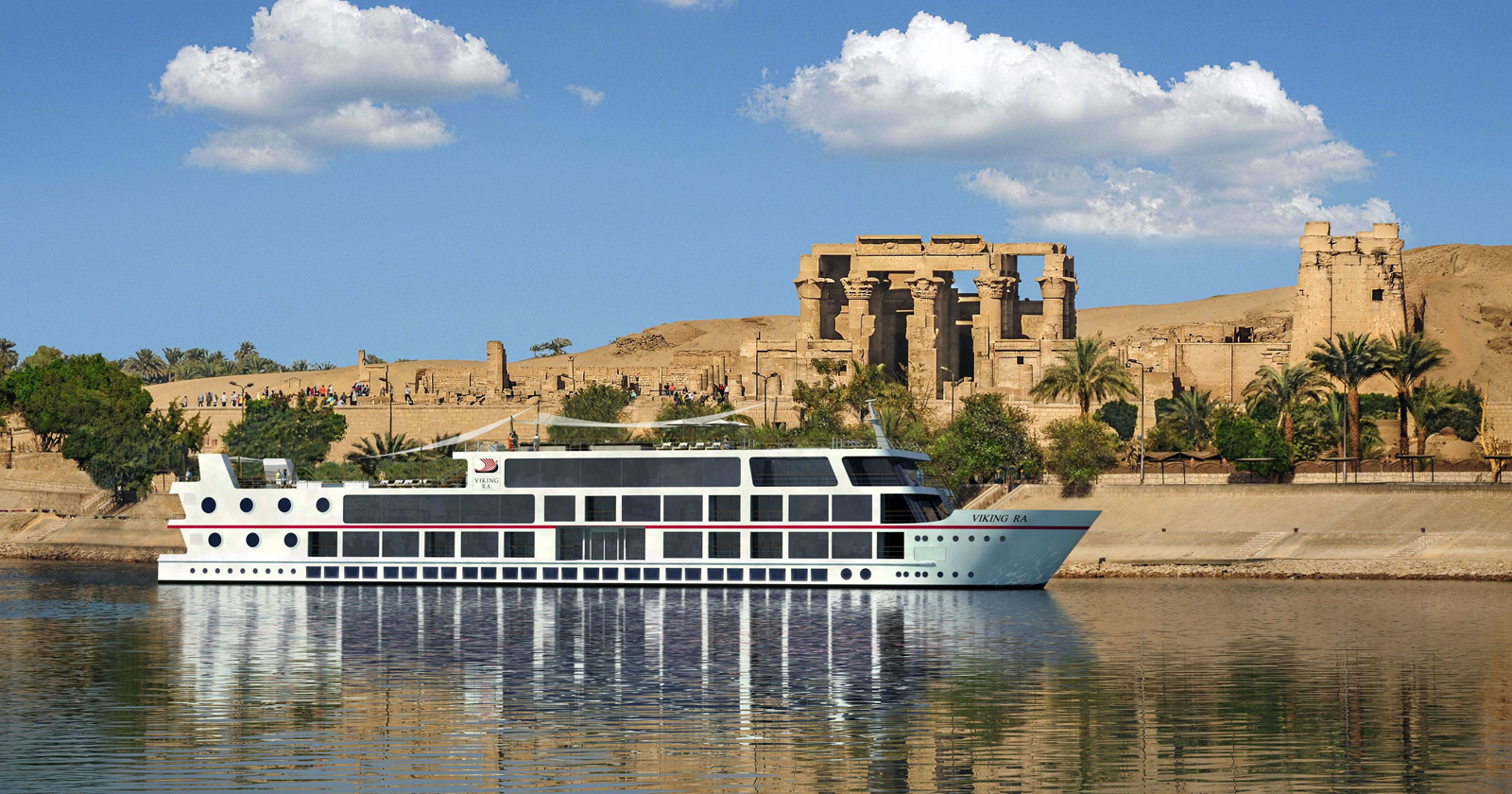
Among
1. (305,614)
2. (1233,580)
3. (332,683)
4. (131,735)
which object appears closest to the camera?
(131,735)

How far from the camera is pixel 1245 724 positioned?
29.1 metres

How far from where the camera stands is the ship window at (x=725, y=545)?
184ft

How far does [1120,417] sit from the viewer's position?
86.0 meters

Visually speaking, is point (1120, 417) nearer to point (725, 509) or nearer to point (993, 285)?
point (993, 285)

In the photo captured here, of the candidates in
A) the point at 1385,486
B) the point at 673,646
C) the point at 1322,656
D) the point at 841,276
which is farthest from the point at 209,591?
the point at 841,276

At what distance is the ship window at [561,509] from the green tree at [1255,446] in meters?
26.7

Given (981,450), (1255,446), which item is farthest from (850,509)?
(1255,446)

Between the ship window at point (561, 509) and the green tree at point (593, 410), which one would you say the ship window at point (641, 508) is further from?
the green tree at point (593, 410)

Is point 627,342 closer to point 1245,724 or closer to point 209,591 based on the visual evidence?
point 209,591

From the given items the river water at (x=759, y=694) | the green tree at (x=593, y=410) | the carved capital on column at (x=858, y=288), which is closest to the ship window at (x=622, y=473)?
the river water at (x=759, y=694)

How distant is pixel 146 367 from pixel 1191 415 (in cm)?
10839

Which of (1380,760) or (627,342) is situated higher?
(627,342)

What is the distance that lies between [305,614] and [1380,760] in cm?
3041

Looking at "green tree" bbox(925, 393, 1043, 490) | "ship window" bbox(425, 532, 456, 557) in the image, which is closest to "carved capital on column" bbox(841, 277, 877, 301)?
"green tree" bbox(925, 393, 1043, 490)
